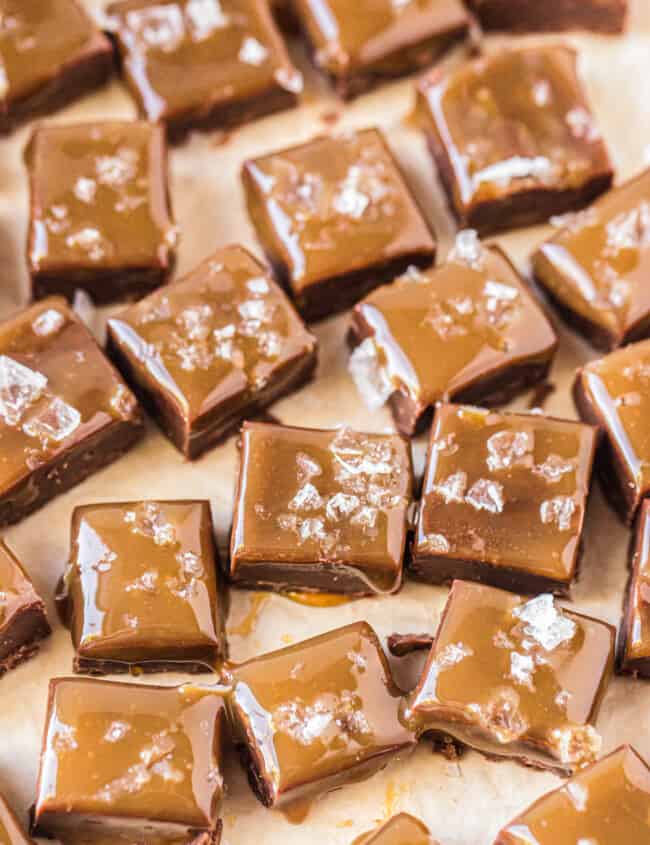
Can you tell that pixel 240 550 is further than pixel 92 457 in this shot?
No

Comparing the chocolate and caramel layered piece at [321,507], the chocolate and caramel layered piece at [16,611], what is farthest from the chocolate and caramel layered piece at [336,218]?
the chocolate and caramel layered piece at [16,611]

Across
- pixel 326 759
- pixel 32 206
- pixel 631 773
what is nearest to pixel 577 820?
pixel 631 773

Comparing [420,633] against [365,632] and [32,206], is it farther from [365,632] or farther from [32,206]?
[32,206]

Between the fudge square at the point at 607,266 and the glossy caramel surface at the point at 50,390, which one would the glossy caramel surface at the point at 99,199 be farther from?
the fudge square at the point at 607,266

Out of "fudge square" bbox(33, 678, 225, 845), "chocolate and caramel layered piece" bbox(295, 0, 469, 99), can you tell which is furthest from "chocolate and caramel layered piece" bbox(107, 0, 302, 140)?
"fudge square" bbox(33, 678, 225, 845)

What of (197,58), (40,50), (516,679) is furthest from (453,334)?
(40,50)

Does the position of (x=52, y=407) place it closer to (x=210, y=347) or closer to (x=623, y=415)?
(x=210, y=347)
